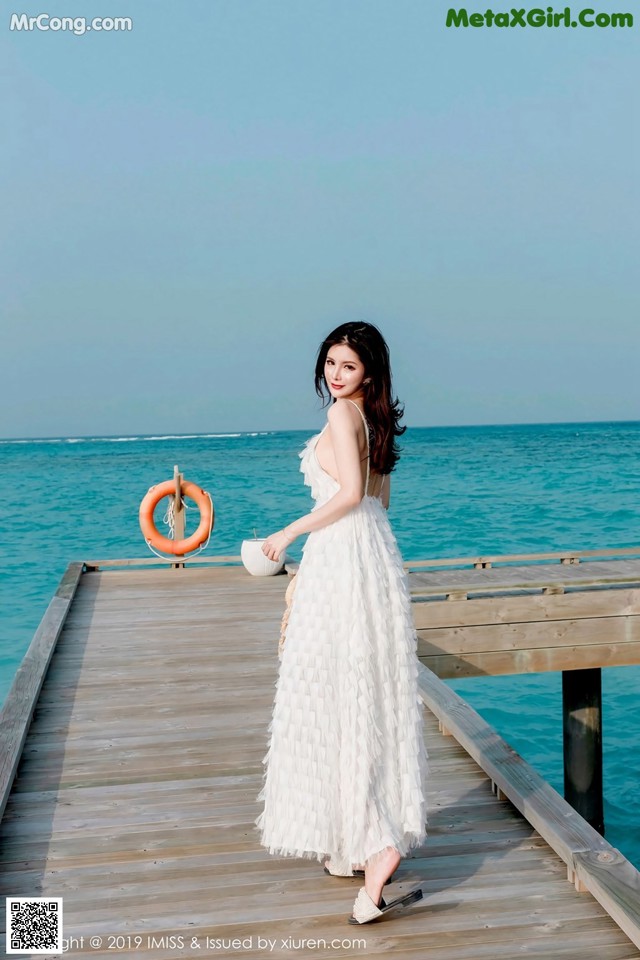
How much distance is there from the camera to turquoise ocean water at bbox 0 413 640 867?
26.6 feet

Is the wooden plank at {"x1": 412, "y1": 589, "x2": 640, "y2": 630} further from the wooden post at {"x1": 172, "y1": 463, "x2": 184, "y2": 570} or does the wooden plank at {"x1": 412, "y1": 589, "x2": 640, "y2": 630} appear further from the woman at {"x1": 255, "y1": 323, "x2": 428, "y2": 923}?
the wooden post at {"x1": 172, "y1": 463, "x2": 184, "y2": 570}

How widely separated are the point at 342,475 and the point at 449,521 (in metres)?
20.0

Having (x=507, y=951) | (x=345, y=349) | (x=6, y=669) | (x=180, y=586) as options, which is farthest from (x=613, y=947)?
(x=6, y=669)

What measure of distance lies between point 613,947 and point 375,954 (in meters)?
0.53

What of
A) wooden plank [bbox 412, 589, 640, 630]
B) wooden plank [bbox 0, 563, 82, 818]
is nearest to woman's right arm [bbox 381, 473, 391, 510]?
wooden plank [bbox 0, 563, 82, 818]

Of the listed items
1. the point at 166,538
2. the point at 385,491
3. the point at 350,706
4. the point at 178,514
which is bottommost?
the point at 166,538

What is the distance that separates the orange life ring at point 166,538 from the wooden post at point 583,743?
3470mm

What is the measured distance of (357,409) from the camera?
232cm

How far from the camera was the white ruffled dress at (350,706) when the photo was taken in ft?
7.57

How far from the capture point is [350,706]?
2316 millimetres

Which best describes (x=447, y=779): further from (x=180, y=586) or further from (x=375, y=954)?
(x=180, y=586)

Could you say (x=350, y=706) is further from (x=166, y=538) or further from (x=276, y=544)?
(x=166, y=538)

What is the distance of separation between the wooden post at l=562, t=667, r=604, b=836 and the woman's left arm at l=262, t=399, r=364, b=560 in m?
4.43

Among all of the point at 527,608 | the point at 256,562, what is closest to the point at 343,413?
the point at 527,608
